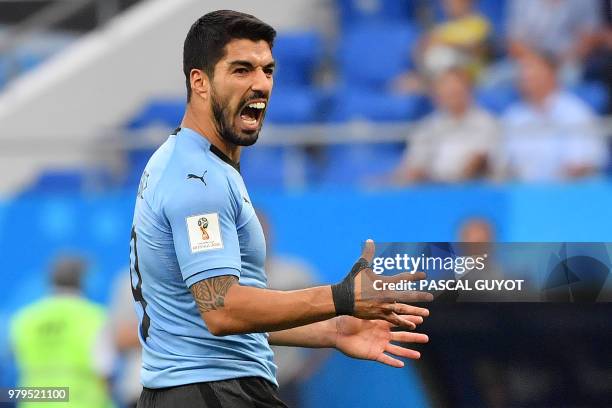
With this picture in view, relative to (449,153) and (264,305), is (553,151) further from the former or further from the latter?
(264,305)

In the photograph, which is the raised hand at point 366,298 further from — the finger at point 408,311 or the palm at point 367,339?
the palm at point 367,339

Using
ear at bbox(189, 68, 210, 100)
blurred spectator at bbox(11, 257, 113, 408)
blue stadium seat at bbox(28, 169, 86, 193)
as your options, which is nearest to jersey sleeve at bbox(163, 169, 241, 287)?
ear at bbox(189, 68, 210, 100)

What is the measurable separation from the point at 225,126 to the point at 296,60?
5452 millimetres

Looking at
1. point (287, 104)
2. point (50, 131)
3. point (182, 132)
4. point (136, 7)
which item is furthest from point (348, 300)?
point (136, 7)

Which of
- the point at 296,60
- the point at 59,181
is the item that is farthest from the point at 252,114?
the point at 296,60

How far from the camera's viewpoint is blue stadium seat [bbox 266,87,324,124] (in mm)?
7785

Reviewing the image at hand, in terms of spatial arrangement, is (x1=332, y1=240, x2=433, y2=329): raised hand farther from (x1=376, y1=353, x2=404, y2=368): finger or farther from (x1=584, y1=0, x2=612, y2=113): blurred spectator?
(x1=584, y1=0, x2=612, y2=113): blurred spectator

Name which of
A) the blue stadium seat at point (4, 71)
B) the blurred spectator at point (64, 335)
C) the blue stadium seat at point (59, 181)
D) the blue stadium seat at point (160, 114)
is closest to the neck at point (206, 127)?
the blurred spectator at point (64, 335)

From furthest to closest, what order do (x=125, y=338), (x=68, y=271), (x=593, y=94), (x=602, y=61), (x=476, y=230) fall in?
(x=602, y=61) → (x=593, y=94) → (x=68, y=271) → (x=125, y=338) → (x=476, y=230)

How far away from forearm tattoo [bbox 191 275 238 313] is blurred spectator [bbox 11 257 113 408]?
8.12 feet

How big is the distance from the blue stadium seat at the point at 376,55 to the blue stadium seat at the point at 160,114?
1.19 m

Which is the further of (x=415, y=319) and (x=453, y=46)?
(x=453, y=46)

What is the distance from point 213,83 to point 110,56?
6153 millimetres

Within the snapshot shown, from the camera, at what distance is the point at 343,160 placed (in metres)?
6.31
